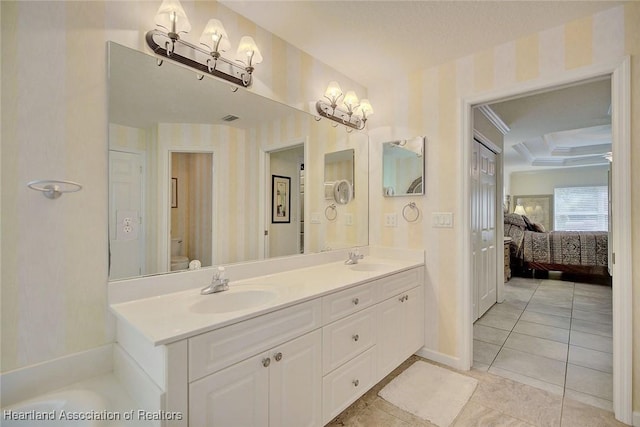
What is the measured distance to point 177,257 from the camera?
1530mm

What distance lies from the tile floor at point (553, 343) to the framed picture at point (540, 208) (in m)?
5.04

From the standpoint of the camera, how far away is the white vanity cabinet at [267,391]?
1.07 metres

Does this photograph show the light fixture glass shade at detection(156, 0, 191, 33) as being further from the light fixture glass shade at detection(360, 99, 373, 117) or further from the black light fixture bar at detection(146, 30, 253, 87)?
the light fixture glass shade at detection(360, 99, 373, 117)

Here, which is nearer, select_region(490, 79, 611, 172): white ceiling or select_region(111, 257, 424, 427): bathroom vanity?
select_region(111, 257, 424, 427): bathroom vanity

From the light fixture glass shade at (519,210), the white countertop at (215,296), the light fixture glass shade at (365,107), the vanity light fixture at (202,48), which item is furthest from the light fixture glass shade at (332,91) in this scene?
the light fixture glass shade at (519,210)

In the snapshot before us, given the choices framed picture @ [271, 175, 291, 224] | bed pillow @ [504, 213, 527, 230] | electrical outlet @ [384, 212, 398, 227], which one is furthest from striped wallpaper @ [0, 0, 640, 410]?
bed pillow @ [504, 213, 527, 230]

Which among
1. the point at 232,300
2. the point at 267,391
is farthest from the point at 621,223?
the point at 232,300

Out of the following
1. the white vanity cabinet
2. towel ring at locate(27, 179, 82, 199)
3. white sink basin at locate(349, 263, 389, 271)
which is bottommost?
the white vanity cabinet

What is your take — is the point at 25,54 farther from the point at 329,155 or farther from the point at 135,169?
the point at 329,155

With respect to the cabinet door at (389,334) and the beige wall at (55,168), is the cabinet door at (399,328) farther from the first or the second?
the beige wall at (55,168)

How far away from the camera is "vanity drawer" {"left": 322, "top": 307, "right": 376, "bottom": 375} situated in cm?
154

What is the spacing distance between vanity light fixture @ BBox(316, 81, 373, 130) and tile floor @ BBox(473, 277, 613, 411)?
2.21 metres

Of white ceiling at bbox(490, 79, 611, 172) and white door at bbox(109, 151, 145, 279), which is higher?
white ceiling at bbox(490, 79, 611, 172)

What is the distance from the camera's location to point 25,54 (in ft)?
3.63
